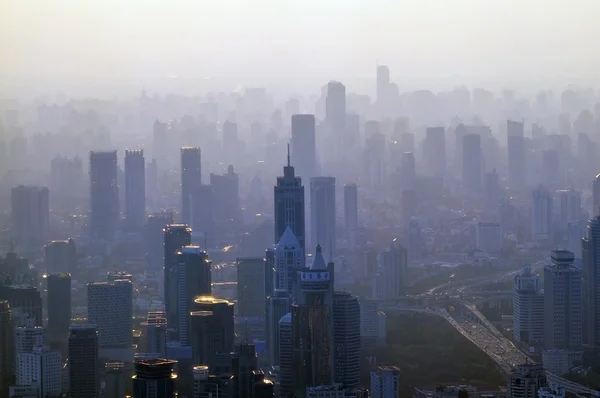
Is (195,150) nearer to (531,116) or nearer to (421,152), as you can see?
(421,152)

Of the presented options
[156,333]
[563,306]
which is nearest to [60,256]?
[156,333]

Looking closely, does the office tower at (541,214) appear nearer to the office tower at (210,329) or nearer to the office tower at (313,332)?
the office tower at (210,329)

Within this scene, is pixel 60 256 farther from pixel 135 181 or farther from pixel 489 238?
pixel 489 238

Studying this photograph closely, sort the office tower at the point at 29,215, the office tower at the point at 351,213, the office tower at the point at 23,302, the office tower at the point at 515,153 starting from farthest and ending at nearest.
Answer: the office tower at the point at 515,153 < the office tower at the point at 351,213 < the office tower at the point at 29,215 < the office tower at the point at 23,302

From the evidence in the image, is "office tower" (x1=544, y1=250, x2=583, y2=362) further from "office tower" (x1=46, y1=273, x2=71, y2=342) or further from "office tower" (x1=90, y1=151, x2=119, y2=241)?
"office tower" (x1=90, y1=151, x2=119, y2=241)

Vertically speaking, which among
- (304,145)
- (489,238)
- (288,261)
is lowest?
(288,261)

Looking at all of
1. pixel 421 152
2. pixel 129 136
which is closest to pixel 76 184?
pixel 129 136

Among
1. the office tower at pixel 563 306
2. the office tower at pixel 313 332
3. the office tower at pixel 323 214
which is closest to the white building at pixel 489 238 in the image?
the office tower at pixel 323 214
